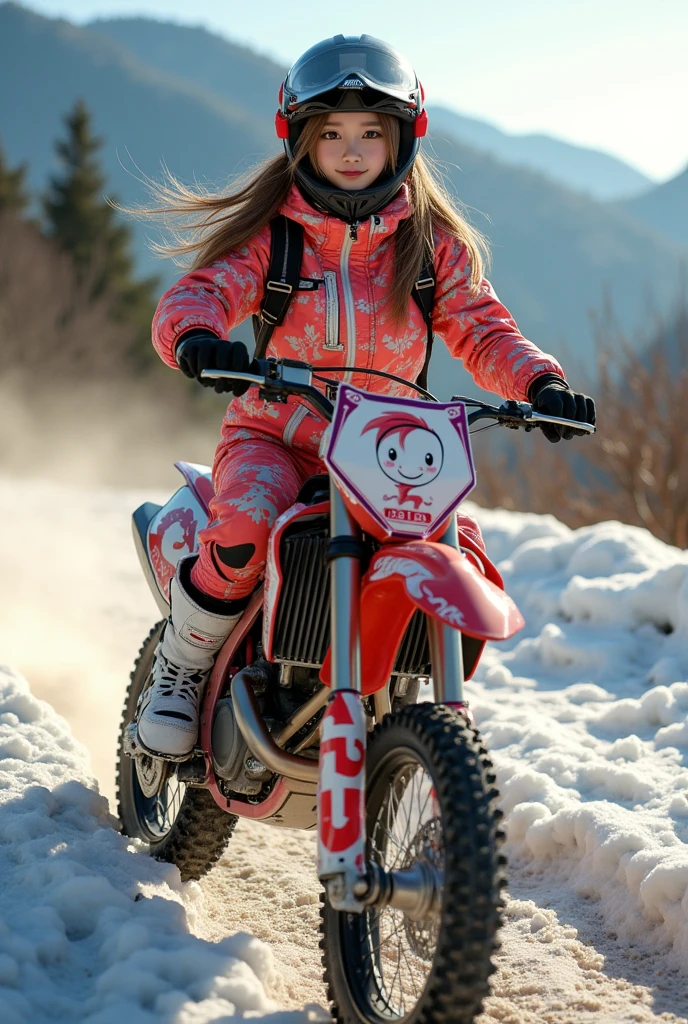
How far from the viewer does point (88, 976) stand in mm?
2549

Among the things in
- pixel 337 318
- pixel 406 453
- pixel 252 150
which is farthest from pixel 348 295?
pixel 252 150

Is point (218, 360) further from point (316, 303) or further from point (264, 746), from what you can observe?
point (264, 746)

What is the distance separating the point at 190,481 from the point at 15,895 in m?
1.57

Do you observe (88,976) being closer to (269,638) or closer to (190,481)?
(269,638)

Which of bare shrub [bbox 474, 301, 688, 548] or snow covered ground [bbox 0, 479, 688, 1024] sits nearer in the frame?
snow covered ground [bbox 0, 479, 688, 1024]

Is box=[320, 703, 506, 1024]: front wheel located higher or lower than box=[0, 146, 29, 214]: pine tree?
lower

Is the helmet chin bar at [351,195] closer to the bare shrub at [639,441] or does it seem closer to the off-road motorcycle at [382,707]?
the off-road motorcycle at [382,707]

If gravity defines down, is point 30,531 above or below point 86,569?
above

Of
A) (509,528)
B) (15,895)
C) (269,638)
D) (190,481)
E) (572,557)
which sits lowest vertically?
(15,895)

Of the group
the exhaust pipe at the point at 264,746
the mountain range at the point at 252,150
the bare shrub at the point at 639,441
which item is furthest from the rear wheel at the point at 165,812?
the mountain range at the point at 252,150

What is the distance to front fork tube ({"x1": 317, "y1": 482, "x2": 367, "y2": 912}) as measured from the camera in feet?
7.61

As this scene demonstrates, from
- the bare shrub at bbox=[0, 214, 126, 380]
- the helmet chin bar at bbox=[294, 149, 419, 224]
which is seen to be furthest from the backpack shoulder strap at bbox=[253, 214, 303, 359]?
the bare shrub at bbox=[0, 214, 126, 380]

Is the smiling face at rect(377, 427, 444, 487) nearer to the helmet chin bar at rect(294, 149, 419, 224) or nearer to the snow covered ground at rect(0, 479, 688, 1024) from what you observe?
the helmet chin bar at rect(294, 149, 419, 224)

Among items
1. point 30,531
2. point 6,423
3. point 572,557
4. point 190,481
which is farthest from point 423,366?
point 6,423
